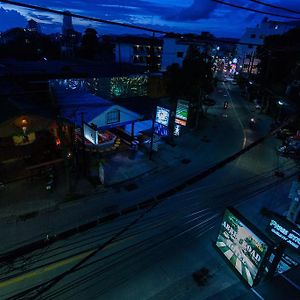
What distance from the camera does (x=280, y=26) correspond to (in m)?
73.8

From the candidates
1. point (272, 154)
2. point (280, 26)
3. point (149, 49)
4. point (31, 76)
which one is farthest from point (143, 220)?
point (280, 26)

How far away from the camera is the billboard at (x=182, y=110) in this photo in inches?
966

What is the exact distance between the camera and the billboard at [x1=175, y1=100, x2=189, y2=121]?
24.5m

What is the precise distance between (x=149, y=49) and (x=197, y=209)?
49.6 m

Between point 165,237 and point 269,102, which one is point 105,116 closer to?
point 165,237

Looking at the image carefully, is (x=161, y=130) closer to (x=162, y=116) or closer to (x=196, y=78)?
(x=162, y=116)

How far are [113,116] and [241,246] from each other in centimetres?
1504

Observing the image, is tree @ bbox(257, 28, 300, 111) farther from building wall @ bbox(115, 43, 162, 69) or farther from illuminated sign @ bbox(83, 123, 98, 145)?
illuminated sign @ bbox(83, 123, 98, 145)

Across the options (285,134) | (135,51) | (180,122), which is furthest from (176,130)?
(135,51)

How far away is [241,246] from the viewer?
400 inches

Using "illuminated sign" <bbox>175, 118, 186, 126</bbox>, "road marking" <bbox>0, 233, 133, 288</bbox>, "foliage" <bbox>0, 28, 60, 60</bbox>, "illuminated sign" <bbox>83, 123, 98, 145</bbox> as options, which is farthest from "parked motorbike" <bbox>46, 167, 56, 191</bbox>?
"foliage" <bbox>0, 28, 60, 60</bbox>

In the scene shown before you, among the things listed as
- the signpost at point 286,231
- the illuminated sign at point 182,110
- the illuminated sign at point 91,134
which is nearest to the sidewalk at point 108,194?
the illuminated sign at point 91,134

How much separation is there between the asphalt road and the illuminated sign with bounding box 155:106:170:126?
29.5ft

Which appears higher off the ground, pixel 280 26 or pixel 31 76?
pixel 280 26
